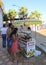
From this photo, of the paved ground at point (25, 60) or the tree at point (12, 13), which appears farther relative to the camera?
the tree at point (12, 13)

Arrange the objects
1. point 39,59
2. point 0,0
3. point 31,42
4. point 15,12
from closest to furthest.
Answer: point 39,59 < point 31,42 < point 0,0 < point 15,12

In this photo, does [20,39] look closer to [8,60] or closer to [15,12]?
[8,60]

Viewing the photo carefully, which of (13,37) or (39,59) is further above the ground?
(13,37)

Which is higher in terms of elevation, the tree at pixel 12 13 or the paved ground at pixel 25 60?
the paved ground at pixel 25 60

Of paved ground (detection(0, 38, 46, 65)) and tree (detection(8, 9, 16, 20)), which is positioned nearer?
paved ground (detection(0, 38, 46, 65))

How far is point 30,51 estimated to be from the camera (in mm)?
9648

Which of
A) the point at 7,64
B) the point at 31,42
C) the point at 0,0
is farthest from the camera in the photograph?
the point at 0,0

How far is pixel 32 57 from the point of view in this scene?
9.55 metres

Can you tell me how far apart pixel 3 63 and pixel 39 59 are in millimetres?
1624

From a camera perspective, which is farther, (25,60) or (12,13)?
(12,13)

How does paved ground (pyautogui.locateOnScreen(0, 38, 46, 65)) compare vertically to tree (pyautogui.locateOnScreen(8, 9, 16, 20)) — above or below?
above

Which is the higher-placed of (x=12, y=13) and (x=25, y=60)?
(x=25, y=60)

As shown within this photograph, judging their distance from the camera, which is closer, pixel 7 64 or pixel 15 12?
pixel 7 64

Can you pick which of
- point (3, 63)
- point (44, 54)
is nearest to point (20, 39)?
point (44, 54)
